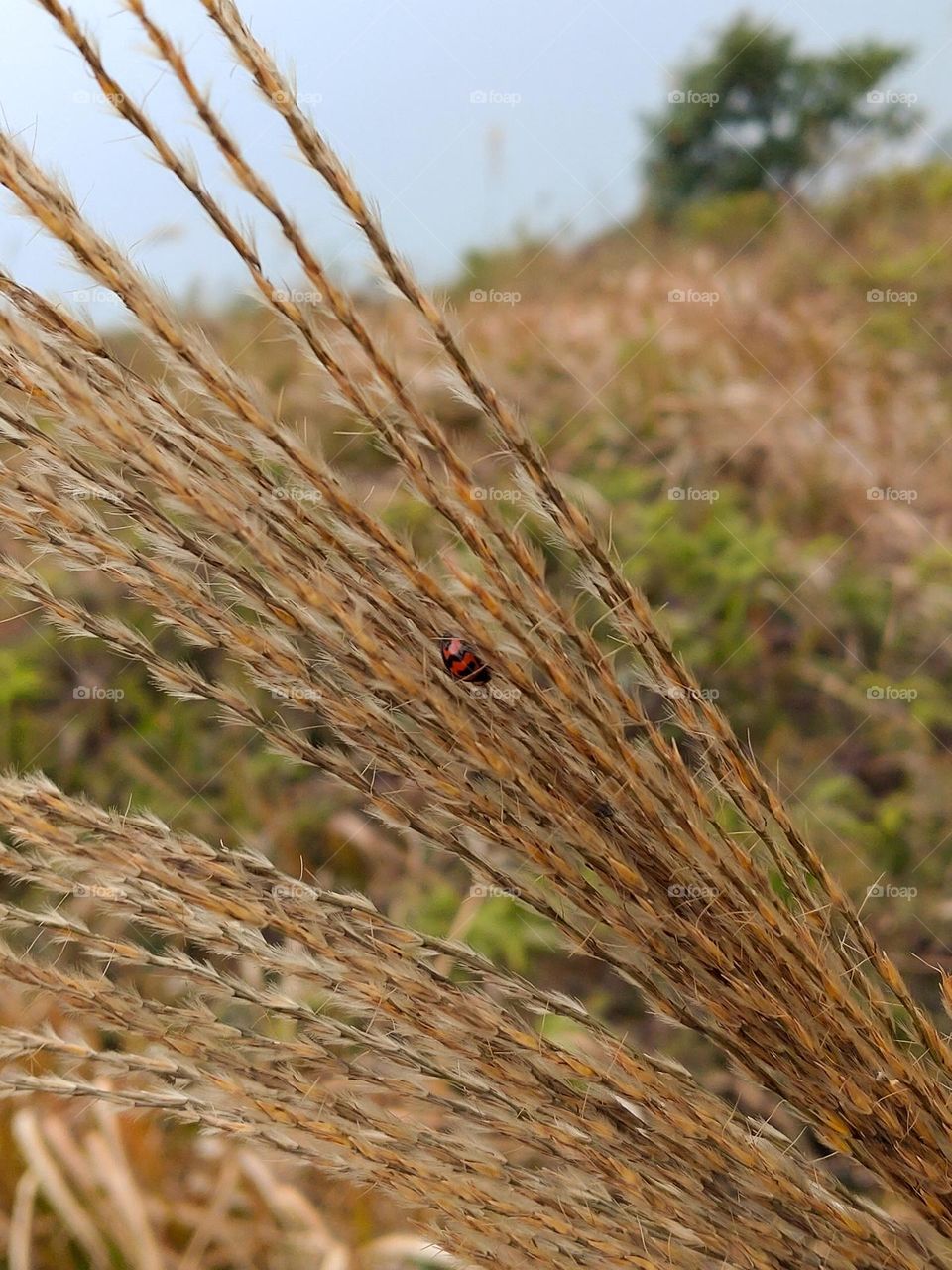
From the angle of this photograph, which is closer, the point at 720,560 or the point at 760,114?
the point at 720,560

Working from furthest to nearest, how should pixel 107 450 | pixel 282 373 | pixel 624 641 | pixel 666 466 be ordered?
1. pixel 282 373
2. pixel 666 466
3. pixel 624 641
4. pixel 107 450

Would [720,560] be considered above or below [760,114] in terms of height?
below

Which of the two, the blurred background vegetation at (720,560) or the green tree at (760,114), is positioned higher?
the green tree at (760,114)

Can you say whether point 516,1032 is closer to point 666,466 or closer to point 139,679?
point 139,679

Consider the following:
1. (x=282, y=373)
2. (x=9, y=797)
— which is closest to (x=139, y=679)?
(x=282, y=373)
